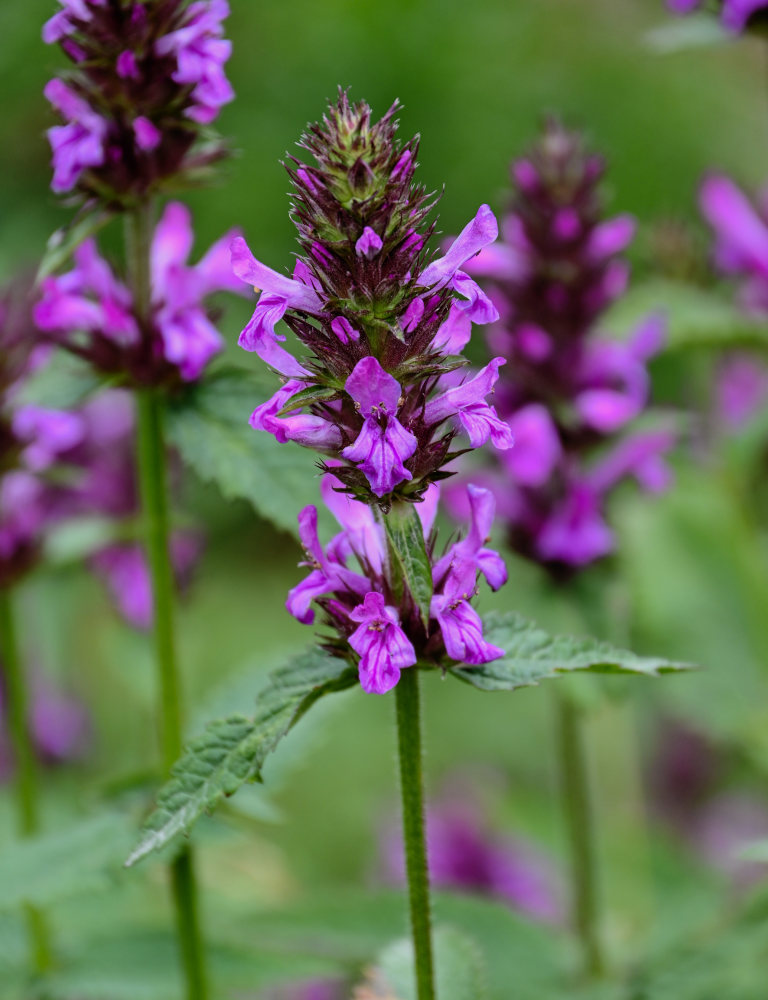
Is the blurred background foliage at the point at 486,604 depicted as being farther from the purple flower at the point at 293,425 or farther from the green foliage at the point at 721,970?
the purple flower at the point at 293,425

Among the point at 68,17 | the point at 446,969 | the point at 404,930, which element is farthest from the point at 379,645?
the point at 404,930

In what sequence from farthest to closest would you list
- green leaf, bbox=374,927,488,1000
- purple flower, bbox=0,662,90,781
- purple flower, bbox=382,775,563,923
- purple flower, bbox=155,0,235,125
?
purple flower, bbox=0,662,90,781
purple flower, bbox=382,775,563,923
purple flower, bbox=155,0,235,125
green leaf, bbox=374,927,488,1000

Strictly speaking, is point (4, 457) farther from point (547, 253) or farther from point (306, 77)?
point (306, 77)

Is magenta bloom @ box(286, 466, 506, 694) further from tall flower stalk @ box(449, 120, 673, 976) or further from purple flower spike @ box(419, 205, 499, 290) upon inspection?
tall flower stalk @ box(449, 120, 673, 976)

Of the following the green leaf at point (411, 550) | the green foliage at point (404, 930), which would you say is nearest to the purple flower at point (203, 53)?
the green leaf at point (411, 550)

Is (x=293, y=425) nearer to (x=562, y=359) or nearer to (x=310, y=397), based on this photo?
(x=310, y=397)

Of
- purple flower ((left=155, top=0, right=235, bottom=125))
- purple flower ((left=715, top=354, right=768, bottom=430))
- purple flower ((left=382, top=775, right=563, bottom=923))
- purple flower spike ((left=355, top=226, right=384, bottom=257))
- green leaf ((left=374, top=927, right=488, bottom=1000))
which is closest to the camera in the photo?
purple flower spike ((left=355, top=226, right=384, bottom=257))

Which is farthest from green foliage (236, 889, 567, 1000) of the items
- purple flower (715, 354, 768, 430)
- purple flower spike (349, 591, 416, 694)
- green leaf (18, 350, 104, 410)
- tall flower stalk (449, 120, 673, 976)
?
purple flower (715, 354, 768, 430)
